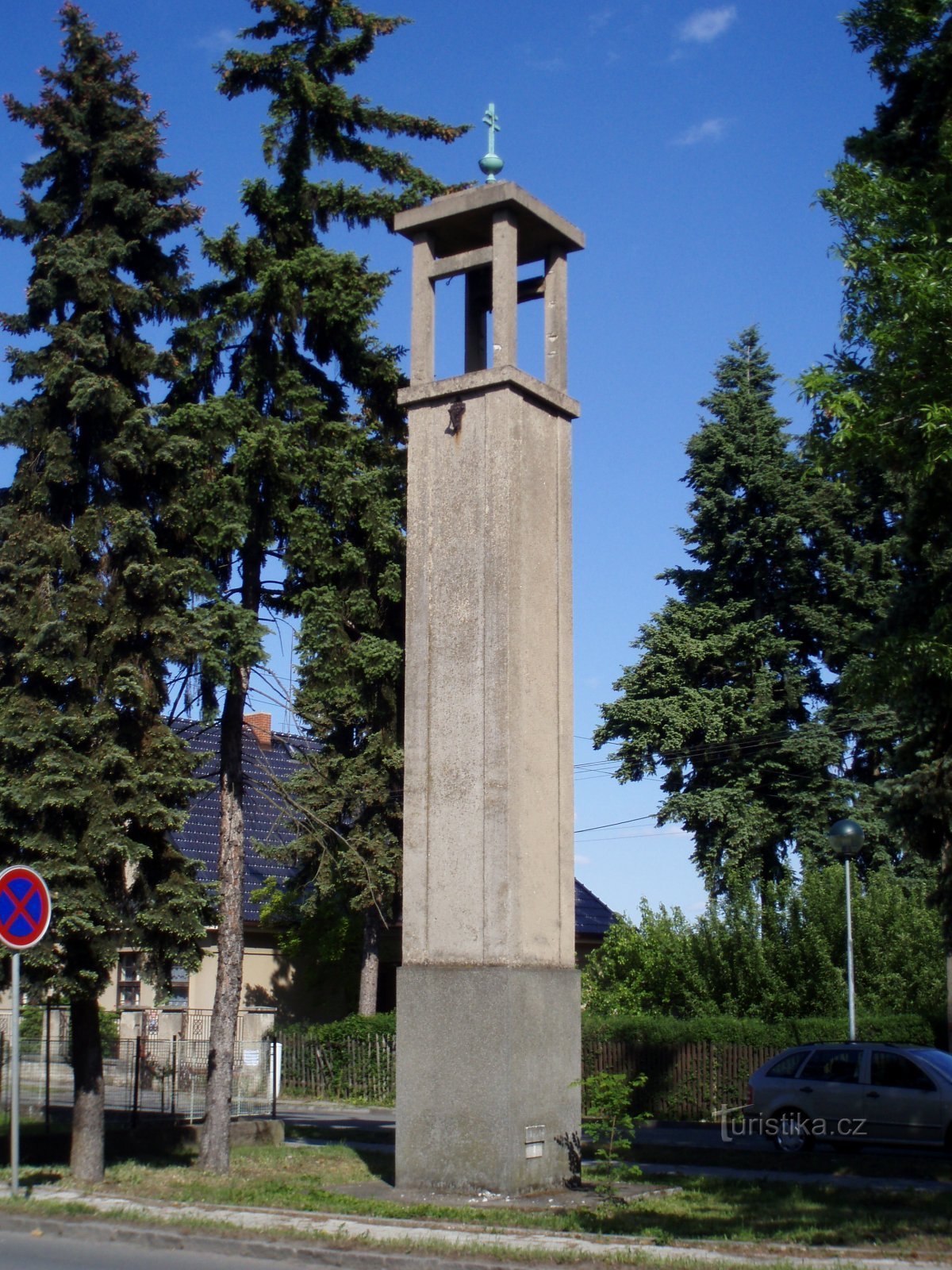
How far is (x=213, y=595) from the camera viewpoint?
16.8m

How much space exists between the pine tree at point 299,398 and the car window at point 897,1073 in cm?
824

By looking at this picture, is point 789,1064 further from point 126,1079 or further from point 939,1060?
point 126,1079

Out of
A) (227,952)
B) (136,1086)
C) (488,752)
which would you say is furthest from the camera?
(136,1086)

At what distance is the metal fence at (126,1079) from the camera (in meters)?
18.8

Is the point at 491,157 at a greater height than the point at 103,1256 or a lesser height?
greater

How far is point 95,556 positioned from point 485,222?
581cm

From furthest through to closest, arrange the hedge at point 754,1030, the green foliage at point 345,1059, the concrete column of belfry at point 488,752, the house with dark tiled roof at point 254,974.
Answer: the house with dark tiled roof at point 254,974 → the green foliage at point 345,1059 → the hedge at point 754,1030 → the concrete column of belfry at point 488,752

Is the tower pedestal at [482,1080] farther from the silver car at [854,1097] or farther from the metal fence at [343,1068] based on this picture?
the metal fence at [343,1068]

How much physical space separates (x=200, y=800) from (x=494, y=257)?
23483mm

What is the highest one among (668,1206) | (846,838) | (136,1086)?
(846,838)

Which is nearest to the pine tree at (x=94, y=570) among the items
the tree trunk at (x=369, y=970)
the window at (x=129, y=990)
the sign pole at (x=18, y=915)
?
the sign pole at (x=18, y=915)

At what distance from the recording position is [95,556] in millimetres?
15812

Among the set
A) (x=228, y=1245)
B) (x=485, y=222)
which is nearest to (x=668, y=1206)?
(x=228, y=1245)

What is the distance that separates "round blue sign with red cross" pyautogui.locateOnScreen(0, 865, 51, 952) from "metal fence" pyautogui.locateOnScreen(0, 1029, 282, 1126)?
19.9ft
